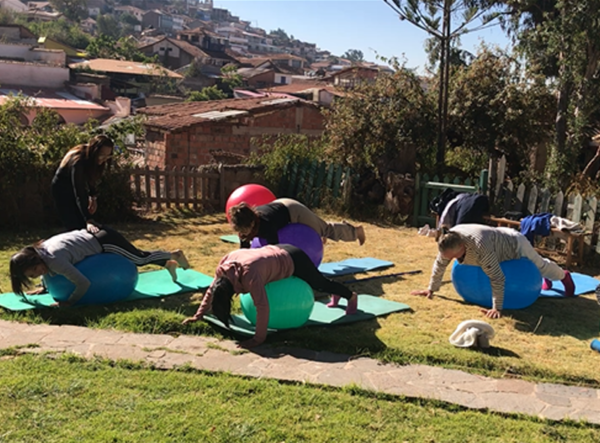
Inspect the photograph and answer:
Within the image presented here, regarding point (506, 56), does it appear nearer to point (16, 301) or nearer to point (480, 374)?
point (480, 374)

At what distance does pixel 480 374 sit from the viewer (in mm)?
5207

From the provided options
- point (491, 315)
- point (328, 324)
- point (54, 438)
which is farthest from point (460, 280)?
point (54, 438)

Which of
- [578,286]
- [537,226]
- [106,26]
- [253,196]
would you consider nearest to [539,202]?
[537,226]

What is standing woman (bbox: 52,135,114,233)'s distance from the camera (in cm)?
721

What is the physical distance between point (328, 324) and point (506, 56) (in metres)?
11.4

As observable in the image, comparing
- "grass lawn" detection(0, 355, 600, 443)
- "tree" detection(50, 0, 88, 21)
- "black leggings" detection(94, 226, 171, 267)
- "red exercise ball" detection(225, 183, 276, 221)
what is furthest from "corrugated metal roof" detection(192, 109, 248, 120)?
"tree" detection(50, 0, 88, 21)

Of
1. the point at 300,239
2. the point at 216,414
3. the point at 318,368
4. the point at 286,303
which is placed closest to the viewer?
the point at 216,414

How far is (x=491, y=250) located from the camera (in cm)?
669

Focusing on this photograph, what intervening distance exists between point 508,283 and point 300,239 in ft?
8.37

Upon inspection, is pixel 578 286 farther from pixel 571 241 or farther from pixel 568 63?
pixel 568 63

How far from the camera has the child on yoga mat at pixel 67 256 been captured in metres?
5.99

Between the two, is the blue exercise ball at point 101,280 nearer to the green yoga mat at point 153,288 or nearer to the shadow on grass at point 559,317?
the green yoga mat at point 153,288

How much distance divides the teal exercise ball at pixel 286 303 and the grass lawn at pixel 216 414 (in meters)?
0.95

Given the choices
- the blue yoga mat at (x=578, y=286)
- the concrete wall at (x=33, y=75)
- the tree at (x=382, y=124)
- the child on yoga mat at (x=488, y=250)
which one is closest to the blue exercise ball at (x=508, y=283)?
the child on yoga mat at (x=488, y=250)
